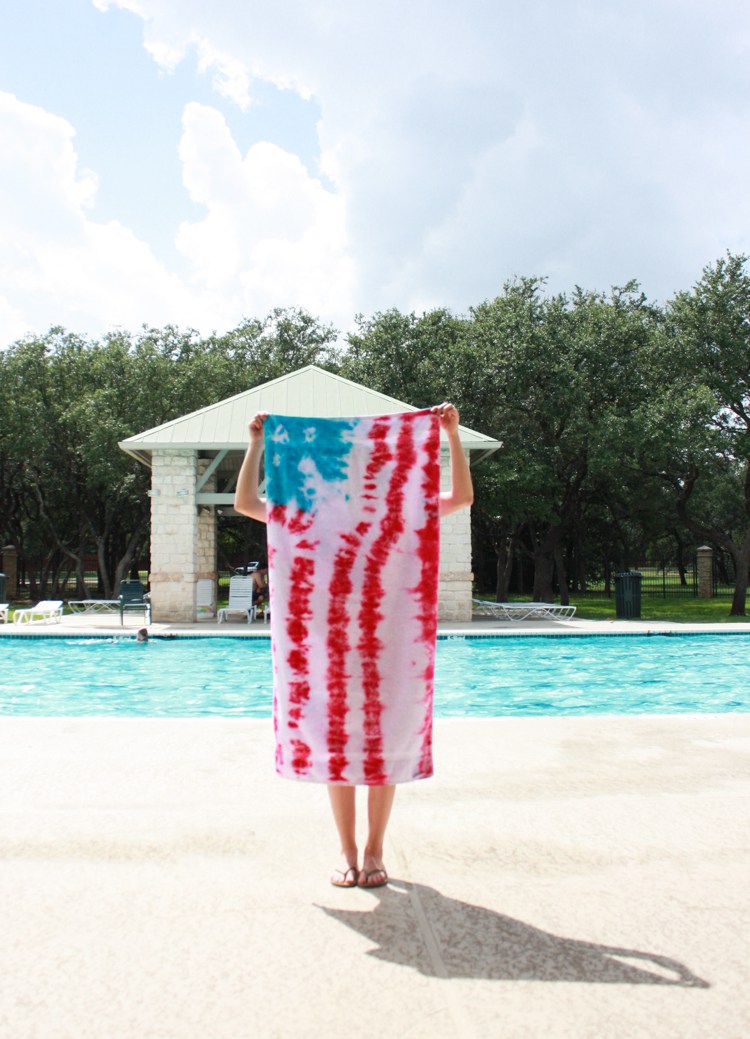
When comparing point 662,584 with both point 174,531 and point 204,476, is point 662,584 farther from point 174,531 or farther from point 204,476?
point 174,531

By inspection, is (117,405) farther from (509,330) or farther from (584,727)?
(584,727)

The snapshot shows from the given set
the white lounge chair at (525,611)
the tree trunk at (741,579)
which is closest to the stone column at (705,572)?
the tree trunk at (741,579)

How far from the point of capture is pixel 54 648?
13828 millimetres

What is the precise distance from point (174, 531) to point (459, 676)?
27.6 feet

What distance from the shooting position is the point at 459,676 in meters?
11.5

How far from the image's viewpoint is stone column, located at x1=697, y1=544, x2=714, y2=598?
31.6m

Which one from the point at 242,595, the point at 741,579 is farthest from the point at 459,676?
the point at 741,579

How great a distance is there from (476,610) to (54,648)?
11.3m

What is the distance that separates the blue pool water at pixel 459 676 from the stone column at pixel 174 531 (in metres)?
3.12

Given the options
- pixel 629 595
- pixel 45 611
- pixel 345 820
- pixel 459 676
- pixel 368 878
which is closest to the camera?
pixel 368 878

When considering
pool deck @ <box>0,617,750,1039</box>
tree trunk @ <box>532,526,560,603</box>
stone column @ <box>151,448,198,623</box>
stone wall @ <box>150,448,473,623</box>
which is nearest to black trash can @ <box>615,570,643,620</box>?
stone wall @ <box>150,448,473,623</box>

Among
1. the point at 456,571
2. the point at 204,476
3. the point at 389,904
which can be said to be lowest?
the point at 389,904

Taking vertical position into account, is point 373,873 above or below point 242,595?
below

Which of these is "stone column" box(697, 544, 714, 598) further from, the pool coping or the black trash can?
the pool coping
